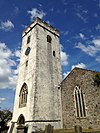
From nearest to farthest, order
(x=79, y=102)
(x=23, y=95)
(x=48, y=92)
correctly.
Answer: (x=79, y=102)
(x=48, y=92)
(x=23, y=95)

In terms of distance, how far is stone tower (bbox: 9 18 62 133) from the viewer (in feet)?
59.3

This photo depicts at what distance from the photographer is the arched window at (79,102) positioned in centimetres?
1808

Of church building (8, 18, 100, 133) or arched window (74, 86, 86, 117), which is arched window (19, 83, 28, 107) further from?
arched window (74, 86, 86, 117)

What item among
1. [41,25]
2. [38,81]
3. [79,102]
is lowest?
[79,102]

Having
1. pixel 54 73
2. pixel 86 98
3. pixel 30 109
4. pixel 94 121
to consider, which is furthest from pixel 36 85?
pixel 94 121

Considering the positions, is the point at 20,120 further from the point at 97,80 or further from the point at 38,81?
the point at 97,80

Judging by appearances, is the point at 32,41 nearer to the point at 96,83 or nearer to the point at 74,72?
the point at 74,72

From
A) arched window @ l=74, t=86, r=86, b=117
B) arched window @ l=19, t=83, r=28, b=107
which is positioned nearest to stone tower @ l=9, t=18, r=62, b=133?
arched window @ l=19, t=83, r=28, b=107

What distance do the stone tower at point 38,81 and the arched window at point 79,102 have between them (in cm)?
292

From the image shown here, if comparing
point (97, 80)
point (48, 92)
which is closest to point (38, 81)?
point (48, 92)

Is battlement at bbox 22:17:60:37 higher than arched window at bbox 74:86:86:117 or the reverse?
higher

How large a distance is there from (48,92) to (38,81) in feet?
7.19

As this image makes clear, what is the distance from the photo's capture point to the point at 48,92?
66.8ft

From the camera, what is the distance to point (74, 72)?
67.8ft
